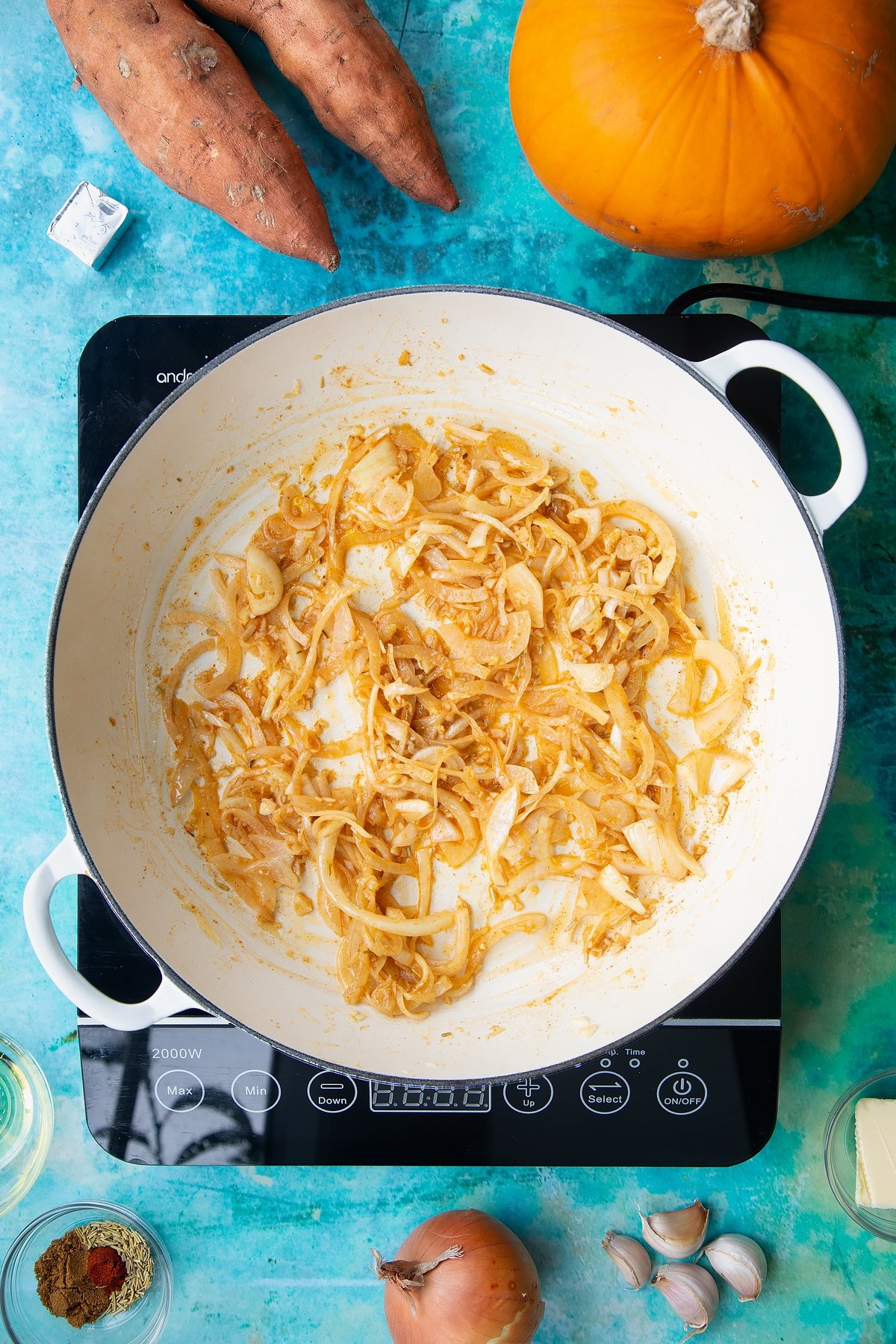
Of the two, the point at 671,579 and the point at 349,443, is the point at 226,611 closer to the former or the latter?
the point at 349,443

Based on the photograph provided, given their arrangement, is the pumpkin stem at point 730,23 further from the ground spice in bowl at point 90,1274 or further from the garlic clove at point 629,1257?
the ground spice in bowl at point 90,1274

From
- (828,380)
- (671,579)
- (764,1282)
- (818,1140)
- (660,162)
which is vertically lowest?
(764,1282)

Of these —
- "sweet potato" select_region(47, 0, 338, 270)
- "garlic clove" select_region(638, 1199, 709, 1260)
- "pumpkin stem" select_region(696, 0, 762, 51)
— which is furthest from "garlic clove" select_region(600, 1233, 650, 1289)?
"pumpkin stem" select_region(696, 0, 762, 51)

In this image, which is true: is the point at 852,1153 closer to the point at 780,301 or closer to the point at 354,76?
the point at 780,301

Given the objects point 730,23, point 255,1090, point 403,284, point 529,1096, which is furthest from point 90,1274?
point 730,23

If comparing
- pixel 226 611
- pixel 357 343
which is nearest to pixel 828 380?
pixel 357 343

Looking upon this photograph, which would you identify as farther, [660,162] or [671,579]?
[671,579]
